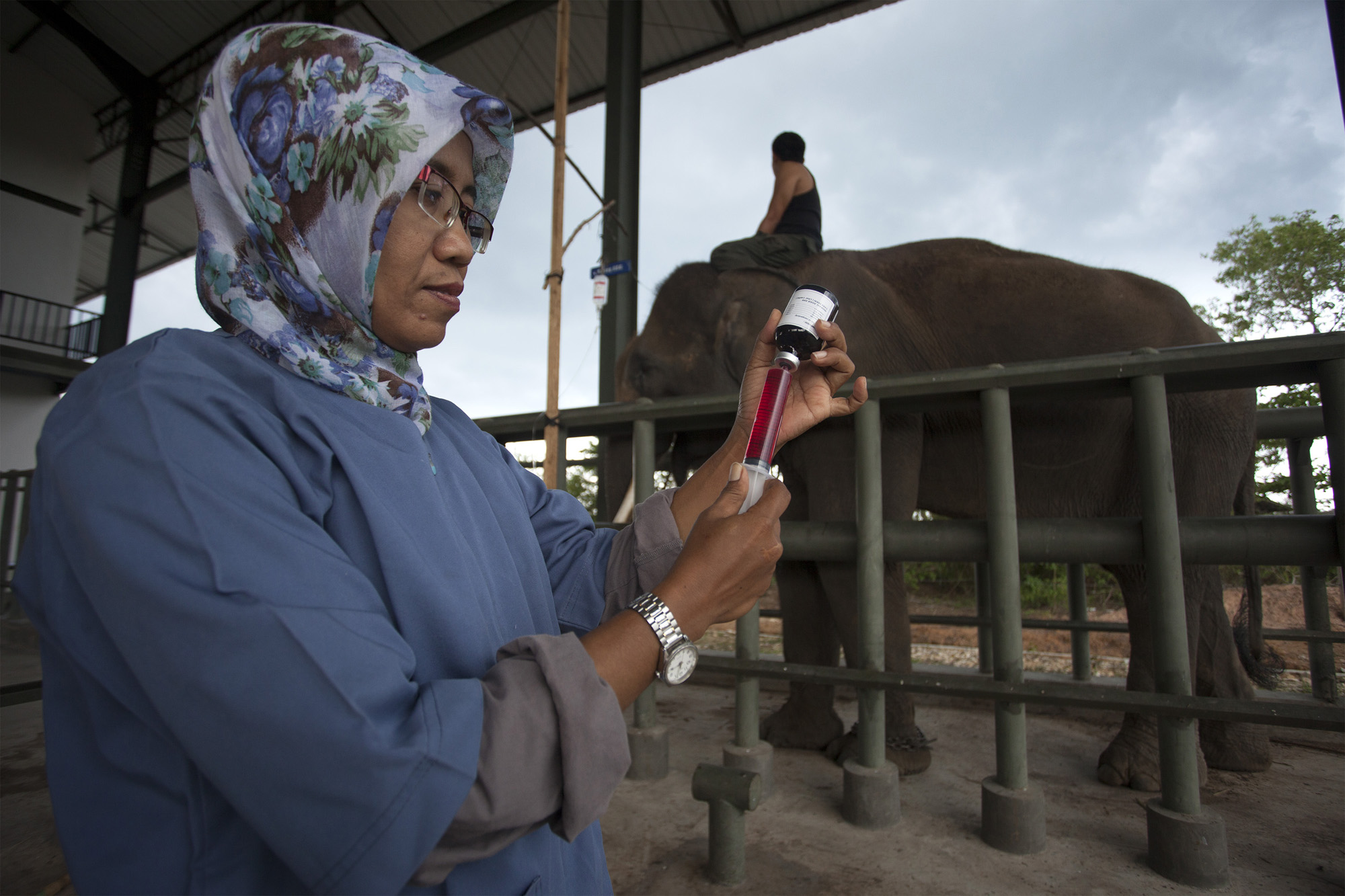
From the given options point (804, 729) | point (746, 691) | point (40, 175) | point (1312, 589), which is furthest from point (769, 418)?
point (40, 175)

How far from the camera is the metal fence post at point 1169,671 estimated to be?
1.78 meters

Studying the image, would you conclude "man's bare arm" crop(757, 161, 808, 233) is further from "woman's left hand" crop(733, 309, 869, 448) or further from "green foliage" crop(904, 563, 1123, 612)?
"green foliage" crop(904, 563, 1123, 612)

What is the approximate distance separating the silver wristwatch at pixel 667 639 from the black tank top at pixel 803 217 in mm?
3652

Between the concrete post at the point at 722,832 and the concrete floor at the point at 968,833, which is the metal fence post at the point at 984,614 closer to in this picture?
the concrete floor at the point at 968,833

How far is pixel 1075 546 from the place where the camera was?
2.15m

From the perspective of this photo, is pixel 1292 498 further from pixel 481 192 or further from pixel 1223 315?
pixel 481 192

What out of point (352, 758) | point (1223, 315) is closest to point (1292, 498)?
point (1223, 315)

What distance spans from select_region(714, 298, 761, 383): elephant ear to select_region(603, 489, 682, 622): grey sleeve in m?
2.32

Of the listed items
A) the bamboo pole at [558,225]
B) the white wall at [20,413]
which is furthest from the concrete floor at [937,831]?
the white wall at [20,413]

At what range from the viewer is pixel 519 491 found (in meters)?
1.26

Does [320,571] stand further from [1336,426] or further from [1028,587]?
[1028,587]

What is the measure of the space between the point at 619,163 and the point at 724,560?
8589 mm

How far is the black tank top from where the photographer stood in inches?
162

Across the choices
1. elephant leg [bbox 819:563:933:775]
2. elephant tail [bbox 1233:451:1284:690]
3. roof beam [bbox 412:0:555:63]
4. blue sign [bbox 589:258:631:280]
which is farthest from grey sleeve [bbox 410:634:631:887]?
roof beam [bbox 412:0:555:63]
